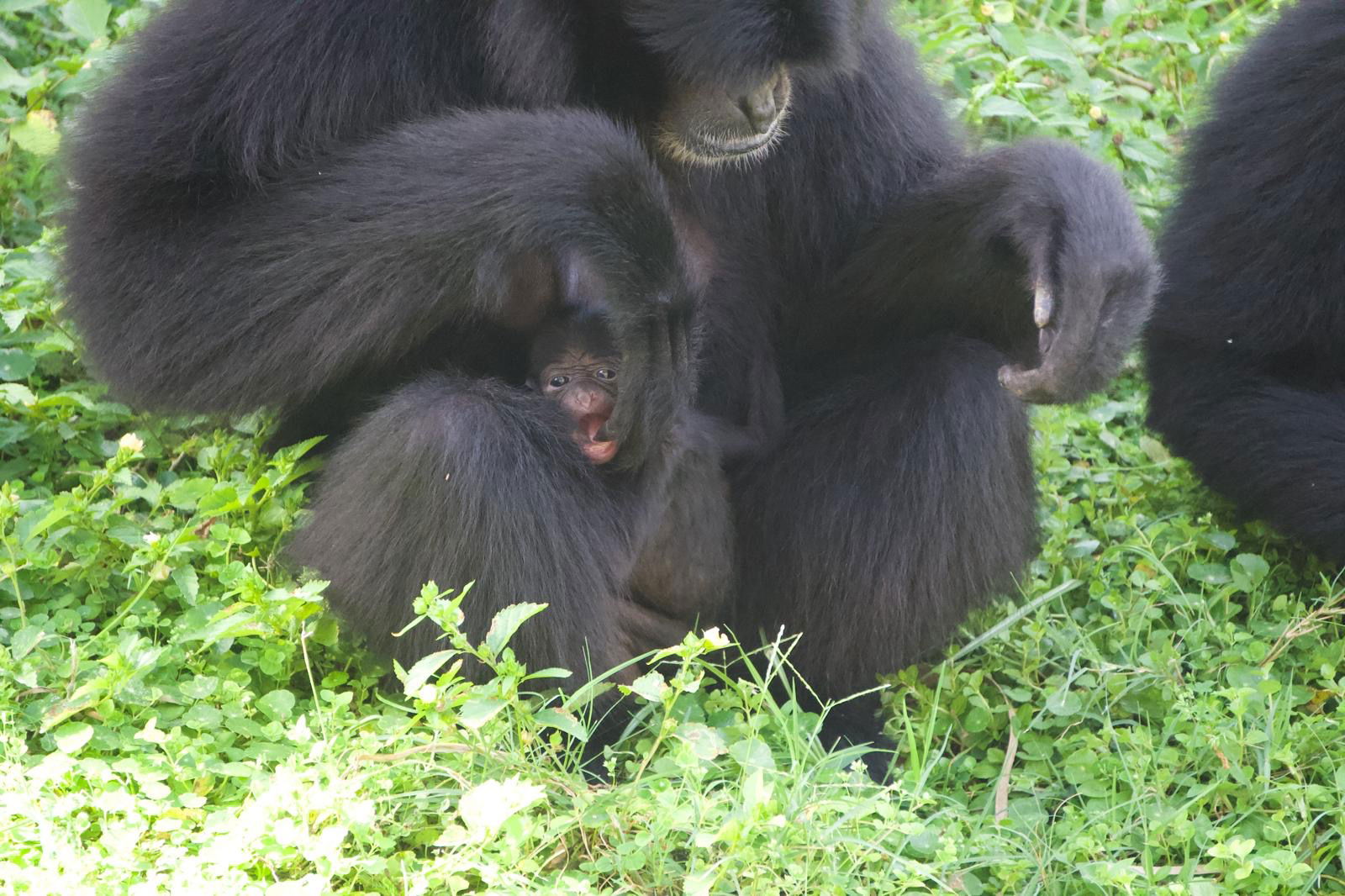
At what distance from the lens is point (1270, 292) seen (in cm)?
432

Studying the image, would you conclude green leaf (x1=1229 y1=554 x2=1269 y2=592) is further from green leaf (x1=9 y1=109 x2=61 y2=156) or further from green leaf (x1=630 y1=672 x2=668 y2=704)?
green leaf (x1=9 y1=109 x2=61 y2=156)

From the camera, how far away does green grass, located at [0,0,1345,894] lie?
2.79 metres

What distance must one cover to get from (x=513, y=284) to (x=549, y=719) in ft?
3.65

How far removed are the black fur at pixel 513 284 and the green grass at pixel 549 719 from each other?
287mm

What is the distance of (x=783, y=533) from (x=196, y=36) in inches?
70.3

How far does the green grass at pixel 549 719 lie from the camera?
2.79 m

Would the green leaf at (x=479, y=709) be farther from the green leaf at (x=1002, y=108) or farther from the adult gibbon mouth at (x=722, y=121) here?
the green leaf at (x=1002, y=108)

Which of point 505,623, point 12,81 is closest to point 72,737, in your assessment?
point 505,623

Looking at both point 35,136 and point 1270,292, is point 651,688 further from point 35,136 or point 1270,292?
point 35,136

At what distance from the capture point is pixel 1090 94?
19.7ft

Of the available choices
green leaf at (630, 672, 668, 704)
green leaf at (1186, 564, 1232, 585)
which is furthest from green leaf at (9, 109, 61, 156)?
green leaf at (1186, 564, 1232, 585)

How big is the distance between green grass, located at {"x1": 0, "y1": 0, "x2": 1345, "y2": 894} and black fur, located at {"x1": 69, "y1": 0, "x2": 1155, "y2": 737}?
0.29 m

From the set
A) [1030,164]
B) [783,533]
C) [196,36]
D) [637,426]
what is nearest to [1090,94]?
[1030,164]

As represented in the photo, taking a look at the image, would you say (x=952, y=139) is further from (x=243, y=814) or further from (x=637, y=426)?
(x=243, y=814)
